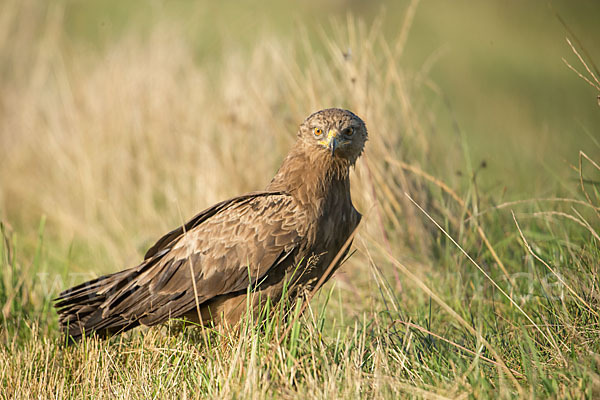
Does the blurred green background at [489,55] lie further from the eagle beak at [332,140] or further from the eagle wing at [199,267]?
the eagle wing at [199,267]

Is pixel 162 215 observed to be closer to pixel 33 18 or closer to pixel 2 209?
pixel 2 209

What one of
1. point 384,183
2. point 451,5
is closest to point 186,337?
point 384,183

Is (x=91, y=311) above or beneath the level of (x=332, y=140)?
beneath

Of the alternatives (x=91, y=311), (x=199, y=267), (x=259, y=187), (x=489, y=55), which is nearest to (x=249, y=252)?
(x=199, y=267)

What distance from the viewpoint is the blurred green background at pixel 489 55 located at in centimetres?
625

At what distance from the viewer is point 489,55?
1602cm

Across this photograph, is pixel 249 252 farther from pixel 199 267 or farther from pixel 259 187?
pixel 259 187

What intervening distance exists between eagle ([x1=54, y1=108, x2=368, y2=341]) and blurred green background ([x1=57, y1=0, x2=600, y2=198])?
147cm

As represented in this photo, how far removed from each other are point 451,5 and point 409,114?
39.4 ft

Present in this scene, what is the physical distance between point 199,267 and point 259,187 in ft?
9.51

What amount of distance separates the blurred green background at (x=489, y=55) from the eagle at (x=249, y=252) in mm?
1465

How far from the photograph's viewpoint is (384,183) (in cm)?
525

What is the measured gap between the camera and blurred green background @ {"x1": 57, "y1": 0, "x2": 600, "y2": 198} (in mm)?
6254

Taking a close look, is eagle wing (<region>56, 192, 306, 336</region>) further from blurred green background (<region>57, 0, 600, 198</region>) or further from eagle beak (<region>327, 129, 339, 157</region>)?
blurred green background (<region>57, 0, 600, 198</region>)
